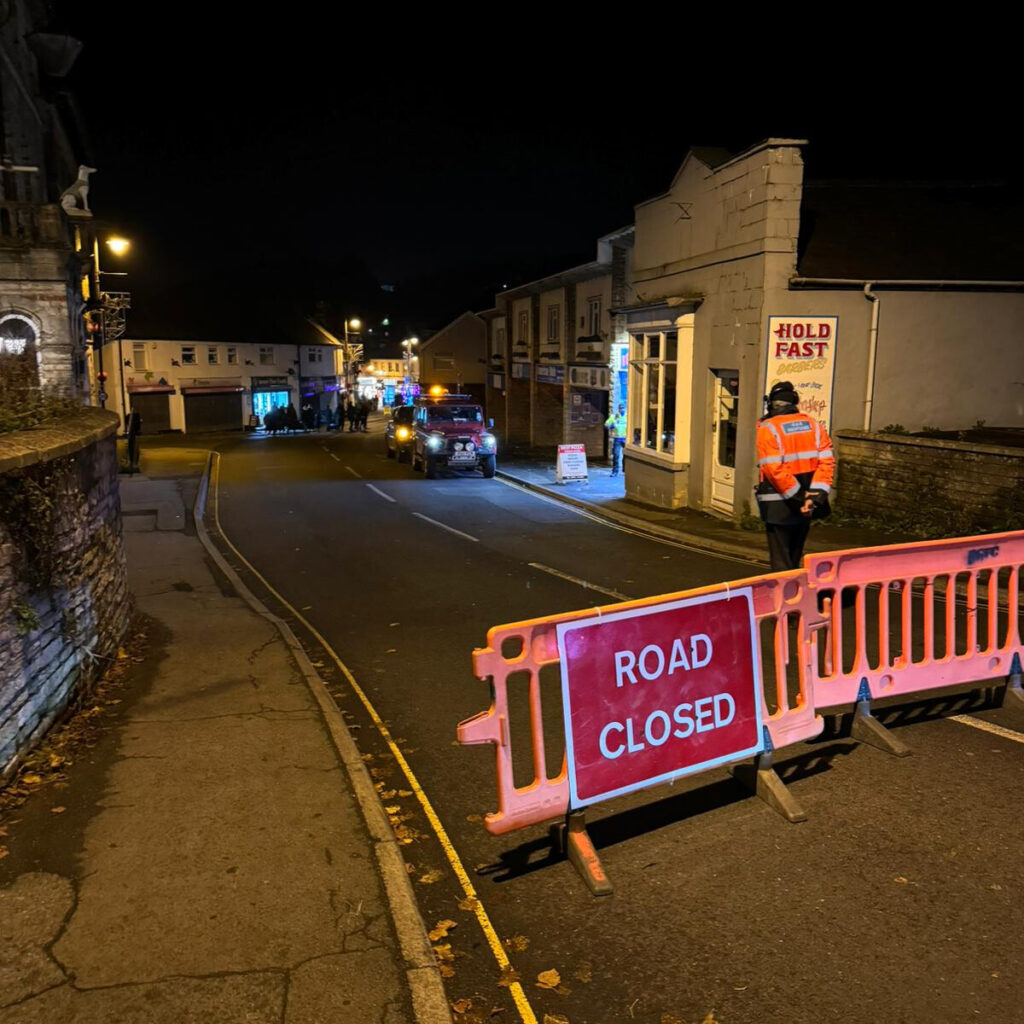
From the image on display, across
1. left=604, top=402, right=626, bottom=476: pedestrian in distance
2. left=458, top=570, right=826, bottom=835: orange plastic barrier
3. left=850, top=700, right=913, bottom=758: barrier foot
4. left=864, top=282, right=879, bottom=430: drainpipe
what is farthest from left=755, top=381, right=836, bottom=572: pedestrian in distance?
left=604, top=402, right=626, bottom=476: pedestrian in distance

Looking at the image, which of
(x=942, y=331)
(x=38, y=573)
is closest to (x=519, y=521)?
(x=942, y=331)

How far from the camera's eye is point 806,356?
Result: 14.8 metres

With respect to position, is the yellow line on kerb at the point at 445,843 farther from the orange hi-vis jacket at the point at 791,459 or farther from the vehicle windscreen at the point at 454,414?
the vehicle windscreen at the point at 454,414

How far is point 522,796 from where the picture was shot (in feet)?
14.8

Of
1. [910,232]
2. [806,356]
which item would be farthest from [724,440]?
[910,232]

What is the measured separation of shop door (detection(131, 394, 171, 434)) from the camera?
54656mm

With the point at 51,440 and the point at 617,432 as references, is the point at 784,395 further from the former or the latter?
the point at 617,432

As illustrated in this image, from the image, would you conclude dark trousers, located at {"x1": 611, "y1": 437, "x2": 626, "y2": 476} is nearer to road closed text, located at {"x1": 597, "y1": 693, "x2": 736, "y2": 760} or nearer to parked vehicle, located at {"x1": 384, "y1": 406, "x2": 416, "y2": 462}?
parked vehicle, located at {"x1": 384, "y1": 406, "x2": 416, "y2": 462}

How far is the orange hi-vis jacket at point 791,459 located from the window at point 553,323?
2485 centimetres

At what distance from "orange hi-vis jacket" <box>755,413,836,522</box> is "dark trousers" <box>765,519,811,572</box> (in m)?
0.19

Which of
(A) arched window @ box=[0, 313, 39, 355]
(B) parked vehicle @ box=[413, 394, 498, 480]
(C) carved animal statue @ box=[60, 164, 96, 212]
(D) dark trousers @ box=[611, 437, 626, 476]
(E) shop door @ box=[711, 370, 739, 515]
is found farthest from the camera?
(B) parked vehicle @ box=[413, 394, 498, 480]

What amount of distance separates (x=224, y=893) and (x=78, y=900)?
693 mm

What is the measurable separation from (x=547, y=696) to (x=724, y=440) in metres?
11.2

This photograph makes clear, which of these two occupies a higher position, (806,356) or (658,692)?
(806,356)
